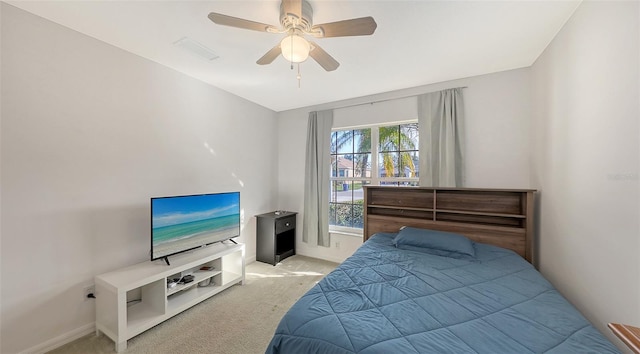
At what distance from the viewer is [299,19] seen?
1499 millimetres

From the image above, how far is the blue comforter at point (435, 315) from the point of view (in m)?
1.01

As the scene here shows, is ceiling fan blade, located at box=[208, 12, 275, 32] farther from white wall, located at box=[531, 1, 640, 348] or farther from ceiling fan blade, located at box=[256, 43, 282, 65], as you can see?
white wall, located at box=[531, 1, 640, 348]

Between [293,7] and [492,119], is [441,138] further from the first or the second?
[293,7]

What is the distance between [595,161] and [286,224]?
3390 mm

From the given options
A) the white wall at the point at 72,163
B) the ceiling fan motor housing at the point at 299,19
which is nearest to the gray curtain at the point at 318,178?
the white wall at the point at 72,163

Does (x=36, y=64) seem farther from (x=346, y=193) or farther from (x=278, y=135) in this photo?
(x=346, y=193)

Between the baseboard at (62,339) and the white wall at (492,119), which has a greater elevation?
the white wall at (492,119)

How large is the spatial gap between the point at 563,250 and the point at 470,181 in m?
1.13

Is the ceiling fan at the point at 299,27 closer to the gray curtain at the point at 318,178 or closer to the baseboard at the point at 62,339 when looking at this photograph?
the gray curtain at the point at 318,178

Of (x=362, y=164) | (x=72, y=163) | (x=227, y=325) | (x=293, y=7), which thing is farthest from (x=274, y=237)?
(x=293, y=7)

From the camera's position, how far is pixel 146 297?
7.27 feet

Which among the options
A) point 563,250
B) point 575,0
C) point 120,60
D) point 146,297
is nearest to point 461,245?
point 563,250

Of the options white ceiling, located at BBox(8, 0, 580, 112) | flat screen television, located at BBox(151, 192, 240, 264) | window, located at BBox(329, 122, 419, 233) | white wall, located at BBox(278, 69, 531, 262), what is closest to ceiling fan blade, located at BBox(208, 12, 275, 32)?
white ceiling, located at BBox(8, 0, 580, 112)

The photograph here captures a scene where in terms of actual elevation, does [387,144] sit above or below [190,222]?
above
